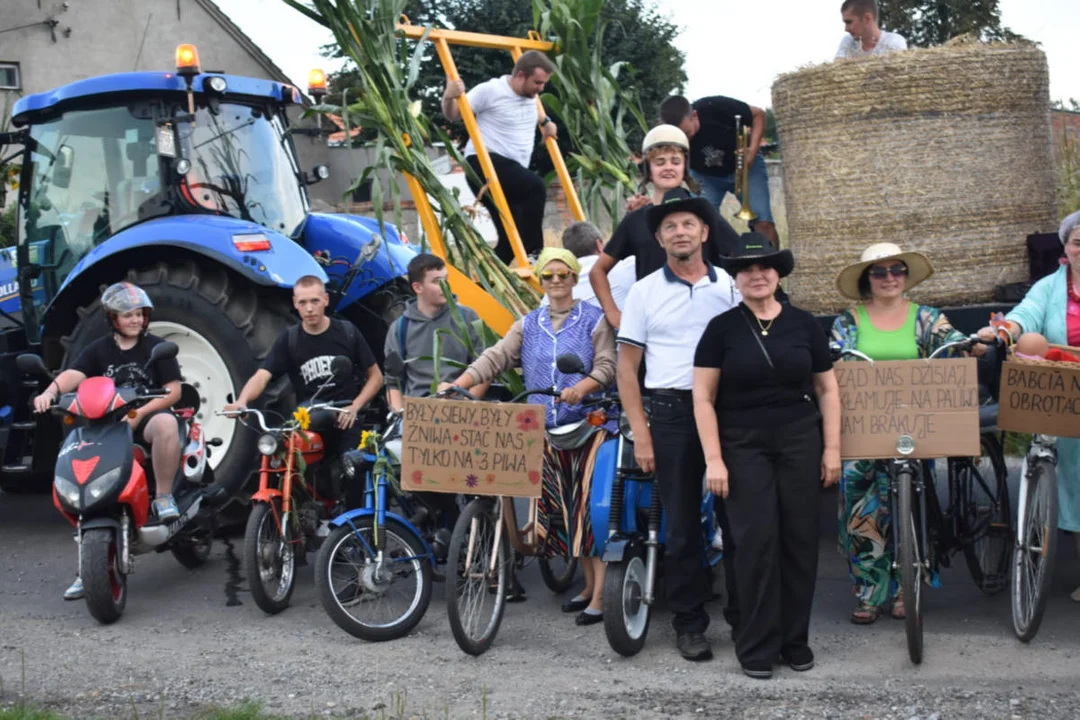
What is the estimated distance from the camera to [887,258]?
575 cm

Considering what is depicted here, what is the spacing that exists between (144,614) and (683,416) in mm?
2895

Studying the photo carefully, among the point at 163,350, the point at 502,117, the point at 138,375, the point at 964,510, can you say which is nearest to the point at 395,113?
the point at 502,117

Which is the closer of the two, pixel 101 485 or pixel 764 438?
pixel 764 438

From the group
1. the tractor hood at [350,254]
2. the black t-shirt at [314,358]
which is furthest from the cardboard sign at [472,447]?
the tractor hood at [350,254]

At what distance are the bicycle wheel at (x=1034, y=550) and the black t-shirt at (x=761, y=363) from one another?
1.00 meters

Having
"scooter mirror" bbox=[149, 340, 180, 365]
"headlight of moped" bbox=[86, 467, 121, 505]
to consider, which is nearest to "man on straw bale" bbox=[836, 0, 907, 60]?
"scooter mirror" bbox=[149, 340, 180, 365]

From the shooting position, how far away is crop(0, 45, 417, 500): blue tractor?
7.79 metres

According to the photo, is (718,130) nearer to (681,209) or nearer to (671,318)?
(681,209)

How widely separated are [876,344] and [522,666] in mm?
1946

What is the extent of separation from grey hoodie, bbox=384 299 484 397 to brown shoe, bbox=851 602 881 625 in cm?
214

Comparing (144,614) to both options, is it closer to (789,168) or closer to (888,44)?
(789,168)

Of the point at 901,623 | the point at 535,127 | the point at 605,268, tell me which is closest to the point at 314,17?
the point at 535,127

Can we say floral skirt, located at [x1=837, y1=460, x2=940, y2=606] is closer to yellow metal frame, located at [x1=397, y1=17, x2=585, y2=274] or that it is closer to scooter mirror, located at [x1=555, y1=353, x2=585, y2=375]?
scooter mirror, located at [x1=555, y1=353, x2=585, y2=375]

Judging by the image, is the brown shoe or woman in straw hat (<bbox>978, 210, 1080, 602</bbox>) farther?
the brown shoe
